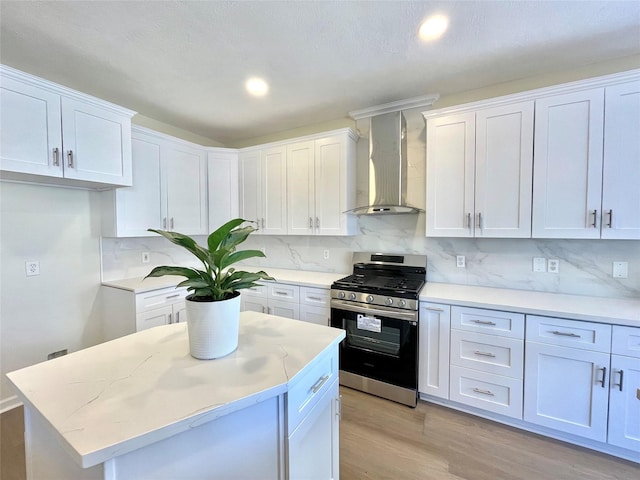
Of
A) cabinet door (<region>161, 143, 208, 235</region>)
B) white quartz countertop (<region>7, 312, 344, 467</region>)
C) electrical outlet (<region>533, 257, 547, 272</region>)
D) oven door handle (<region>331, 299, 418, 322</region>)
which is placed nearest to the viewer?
white quartz countertop (<region>7, 312, 344, 467</region>)

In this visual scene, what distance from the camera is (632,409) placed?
5.34 ft

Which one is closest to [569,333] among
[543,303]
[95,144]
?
[543,303]

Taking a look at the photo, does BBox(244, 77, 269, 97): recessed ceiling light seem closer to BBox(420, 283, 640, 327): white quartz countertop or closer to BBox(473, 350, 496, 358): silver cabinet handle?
BBox(420, 283, 640, 327): white quartz countertop

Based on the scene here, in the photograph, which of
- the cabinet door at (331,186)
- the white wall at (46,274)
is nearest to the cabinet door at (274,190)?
the cabinet door at (331,186)

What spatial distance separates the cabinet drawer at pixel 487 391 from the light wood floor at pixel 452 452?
145 millimetres

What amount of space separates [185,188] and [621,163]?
3840 millimetres

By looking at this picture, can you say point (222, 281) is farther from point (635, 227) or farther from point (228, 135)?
point (228, 135)

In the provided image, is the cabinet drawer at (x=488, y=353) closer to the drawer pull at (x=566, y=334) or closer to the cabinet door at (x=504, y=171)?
the drawer pull at (x=566, y=334)

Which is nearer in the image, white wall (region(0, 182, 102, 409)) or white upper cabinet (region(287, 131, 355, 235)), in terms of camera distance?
white wall (region(0, 182, 102, 409))

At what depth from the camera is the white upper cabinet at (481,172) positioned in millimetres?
2104

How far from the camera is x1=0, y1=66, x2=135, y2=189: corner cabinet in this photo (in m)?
1.85

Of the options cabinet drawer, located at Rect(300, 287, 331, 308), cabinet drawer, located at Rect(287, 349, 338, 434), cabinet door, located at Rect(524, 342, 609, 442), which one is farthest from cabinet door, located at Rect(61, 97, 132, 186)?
cabinet door, located at Rect(524, 342, 609, 442)

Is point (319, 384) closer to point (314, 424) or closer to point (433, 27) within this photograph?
point (314, 424)

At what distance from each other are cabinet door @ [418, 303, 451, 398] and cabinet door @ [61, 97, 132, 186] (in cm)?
289
